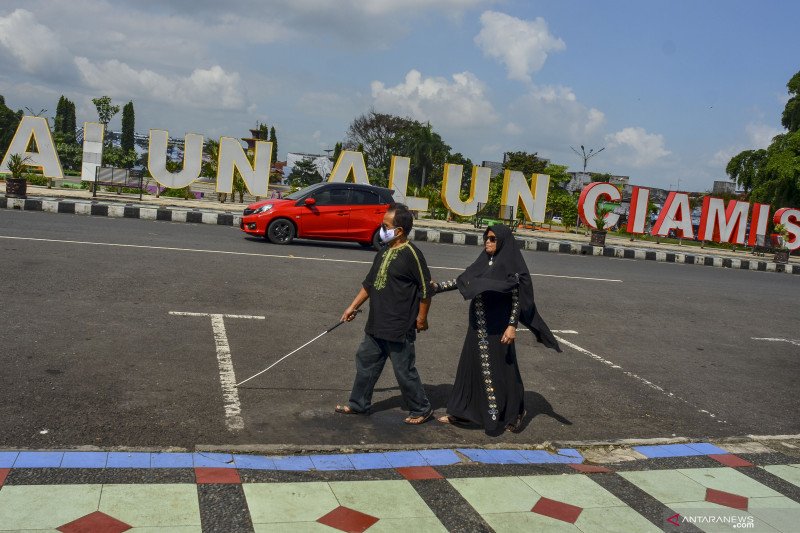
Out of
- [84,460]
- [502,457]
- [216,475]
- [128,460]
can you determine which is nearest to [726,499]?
[502,457]

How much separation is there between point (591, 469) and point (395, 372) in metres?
1.63

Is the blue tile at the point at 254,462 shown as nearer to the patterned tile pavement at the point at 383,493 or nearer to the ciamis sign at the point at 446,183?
the patterned tile pavement at the point at 383,493

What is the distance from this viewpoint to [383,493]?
4.50 meters

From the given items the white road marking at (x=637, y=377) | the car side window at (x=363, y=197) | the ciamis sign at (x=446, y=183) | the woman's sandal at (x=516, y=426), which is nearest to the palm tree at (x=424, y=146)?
the ciamis sign at (x=446, y=183)

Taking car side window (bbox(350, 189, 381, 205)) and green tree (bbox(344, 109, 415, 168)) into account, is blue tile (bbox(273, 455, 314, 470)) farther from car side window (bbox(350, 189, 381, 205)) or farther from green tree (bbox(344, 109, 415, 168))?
green tree (bbox(344, 109, 415, 168))

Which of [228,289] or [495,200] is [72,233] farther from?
[495,200]

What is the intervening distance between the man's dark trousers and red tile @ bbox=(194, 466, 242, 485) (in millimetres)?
1537

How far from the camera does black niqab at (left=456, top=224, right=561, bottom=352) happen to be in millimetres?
5785

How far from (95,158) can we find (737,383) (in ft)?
80.0

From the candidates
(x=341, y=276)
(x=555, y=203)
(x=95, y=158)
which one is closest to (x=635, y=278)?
(x=341, y=276)

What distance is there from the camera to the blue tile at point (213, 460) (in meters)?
4.66

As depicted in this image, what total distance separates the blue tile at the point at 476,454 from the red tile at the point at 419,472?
0.42 meters

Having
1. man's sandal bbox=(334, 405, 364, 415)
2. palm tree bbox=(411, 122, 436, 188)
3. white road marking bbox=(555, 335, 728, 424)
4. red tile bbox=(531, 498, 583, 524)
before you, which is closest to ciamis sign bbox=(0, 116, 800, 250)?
white road marking bbox=(555, 335, 728, 424)

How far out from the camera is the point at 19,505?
3.83 m
